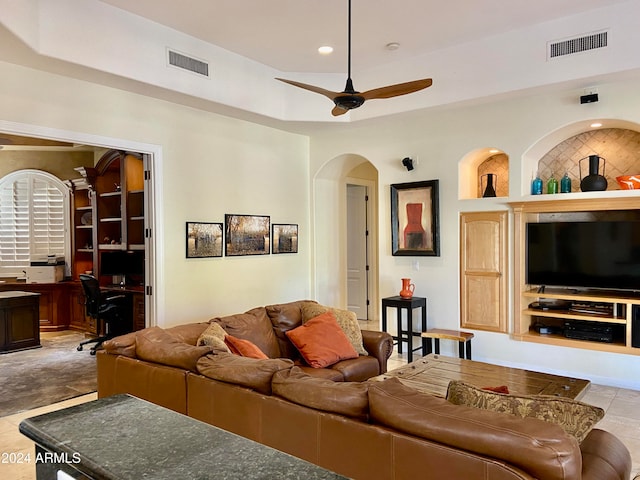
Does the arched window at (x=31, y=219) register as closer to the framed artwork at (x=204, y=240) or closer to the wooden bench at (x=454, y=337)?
the framed artwork at (x=204, y=240)

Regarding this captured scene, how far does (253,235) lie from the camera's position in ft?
20.5

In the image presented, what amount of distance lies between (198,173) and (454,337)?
357 centimetres

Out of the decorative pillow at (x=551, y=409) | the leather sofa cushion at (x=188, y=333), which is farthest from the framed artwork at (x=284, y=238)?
the decorative pillow at (x=551, y=409)

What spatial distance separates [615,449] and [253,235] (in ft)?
16.0

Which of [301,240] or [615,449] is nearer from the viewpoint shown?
[615,449]

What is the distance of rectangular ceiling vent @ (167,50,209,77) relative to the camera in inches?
188

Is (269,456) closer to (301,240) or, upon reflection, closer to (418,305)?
(418,305)

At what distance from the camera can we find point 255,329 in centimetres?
406

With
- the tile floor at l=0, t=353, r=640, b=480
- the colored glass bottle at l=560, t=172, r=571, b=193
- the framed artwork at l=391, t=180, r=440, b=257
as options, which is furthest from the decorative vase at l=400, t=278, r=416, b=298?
the tile floor at l=0, t=353, r=640, b=480

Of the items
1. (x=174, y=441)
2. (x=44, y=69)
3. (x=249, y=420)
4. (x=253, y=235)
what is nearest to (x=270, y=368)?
(x=249, y=420)

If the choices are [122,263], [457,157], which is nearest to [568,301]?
[457,157]

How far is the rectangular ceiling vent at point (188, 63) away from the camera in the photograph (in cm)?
477

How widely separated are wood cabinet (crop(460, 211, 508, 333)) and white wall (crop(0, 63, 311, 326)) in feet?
7.97

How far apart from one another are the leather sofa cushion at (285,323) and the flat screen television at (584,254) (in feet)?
9.26
